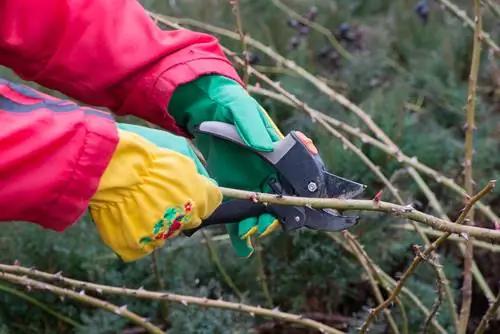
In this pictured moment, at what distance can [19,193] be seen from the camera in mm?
954

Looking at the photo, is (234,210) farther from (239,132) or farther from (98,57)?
(98,57)

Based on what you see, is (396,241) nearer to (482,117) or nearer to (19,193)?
(482,117)

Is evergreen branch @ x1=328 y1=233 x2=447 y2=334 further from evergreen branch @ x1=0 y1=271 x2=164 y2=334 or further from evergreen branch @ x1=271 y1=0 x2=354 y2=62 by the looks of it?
evergreen branch @ x1=271 y1=0 x2=354 y2=62

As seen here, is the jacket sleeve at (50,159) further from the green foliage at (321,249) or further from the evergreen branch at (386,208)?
the green foliage at (321,249)

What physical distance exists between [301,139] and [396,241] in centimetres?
68

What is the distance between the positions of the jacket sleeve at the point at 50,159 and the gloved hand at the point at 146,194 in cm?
2

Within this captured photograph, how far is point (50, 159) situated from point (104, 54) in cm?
32

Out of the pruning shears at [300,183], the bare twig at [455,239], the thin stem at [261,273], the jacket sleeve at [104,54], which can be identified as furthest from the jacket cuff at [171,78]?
the bare twig at [455,239]

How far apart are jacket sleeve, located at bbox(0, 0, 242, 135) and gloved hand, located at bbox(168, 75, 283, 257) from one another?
0.10ft

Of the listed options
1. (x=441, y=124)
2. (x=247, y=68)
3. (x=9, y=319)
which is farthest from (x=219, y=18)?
(x=9, y=319)

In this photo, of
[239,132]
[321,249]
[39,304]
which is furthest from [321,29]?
[239,132]

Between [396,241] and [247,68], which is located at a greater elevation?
[247,68]

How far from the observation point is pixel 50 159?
0.96 m

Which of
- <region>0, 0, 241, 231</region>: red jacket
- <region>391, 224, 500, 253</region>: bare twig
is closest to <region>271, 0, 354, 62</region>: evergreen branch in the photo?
<region>391, 224, 500, 253</region>: bare twig
